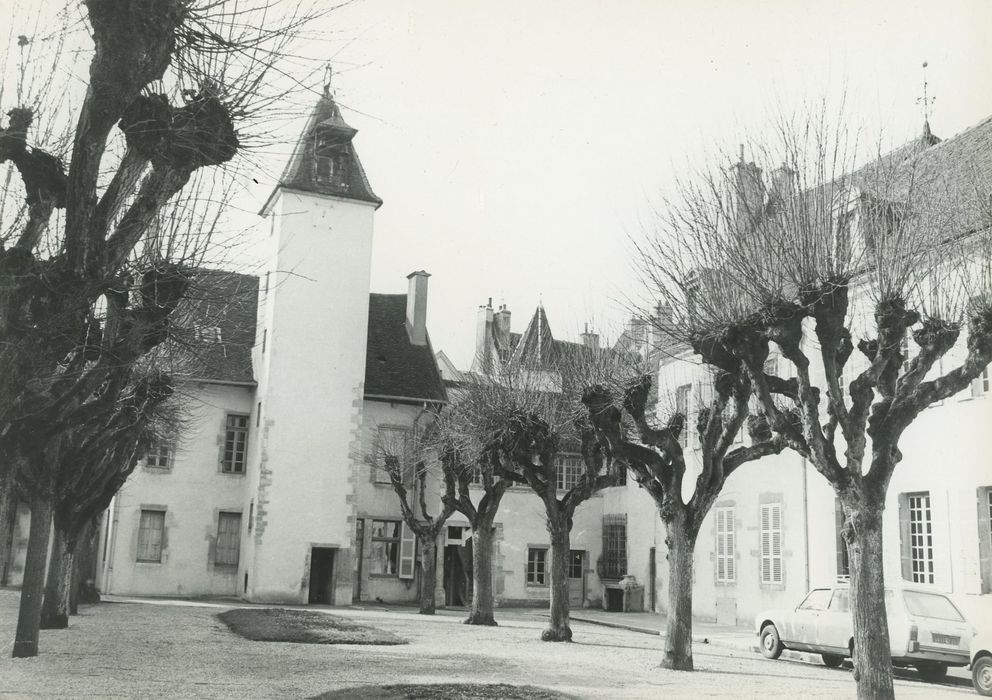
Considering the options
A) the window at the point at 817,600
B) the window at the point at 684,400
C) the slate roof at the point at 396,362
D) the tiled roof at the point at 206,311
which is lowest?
the window at the point at 817,600

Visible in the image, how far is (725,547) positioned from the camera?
25.0 m

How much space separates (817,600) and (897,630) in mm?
1989

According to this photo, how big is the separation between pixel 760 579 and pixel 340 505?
12669mm

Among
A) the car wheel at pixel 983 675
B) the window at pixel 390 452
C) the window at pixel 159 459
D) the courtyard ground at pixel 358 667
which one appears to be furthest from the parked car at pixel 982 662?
the window at pixel 159 459

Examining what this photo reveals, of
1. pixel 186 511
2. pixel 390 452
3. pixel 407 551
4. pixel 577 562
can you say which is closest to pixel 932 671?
pixel 390 452

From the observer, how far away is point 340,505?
29.8 meters

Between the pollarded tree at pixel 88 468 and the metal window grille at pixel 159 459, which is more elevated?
the metal window grille at pixel 159 459

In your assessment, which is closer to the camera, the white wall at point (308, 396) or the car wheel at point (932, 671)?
the car wheel at point (932, 671)

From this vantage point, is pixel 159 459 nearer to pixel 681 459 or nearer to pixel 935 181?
pixel 681 459

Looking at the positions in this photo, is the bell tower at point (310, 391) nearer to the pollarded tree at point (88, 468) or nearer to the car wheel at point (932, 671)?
the pollarded tree at point (88, 468)

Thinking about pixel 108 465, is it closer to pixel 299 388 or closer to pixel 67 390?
pixel 67 390

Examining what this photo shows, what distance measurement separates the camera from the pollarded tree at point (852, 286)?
34.9 ft

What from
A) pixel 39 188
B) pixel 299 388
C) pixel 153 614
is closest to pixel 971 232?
pixel 39 188

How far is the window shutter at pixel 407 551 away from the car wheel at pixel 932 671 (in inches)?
727
